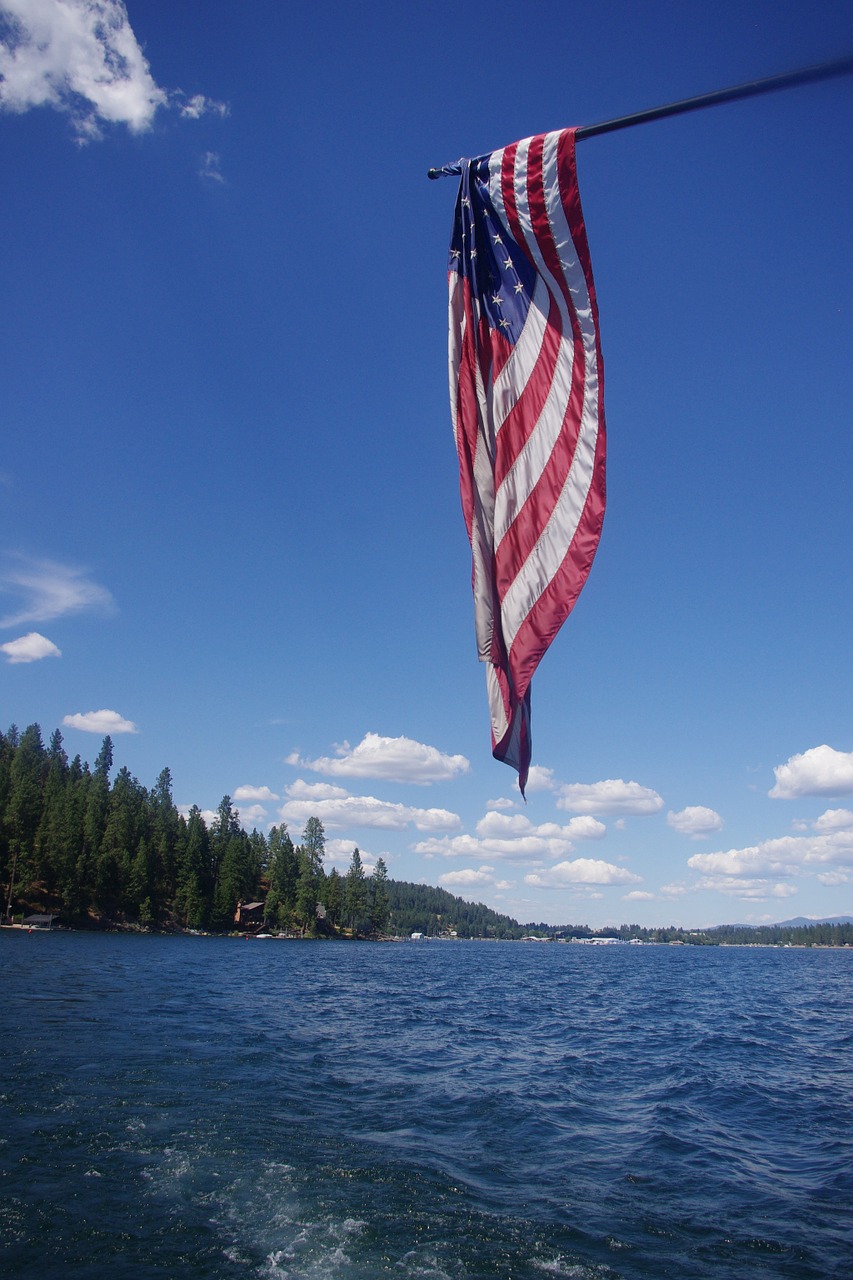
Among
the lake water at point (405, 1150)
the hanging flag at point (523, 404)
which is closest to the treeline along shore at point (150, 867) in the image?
the lake water at point (405, 1150)

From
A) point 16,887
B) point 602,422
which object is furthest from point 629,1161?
point 16,887

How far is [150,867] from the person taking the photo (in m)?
115

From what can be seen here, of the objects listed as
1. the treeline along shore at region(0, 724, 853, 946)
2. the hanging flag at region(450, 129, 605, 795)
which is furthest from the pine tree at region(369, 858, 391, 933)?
the hanging flag at region(450, 129, 605, 795)

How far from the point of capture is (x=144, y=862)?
363ft

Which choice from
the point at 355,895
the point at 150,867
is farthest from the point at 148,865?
the point at 355,895

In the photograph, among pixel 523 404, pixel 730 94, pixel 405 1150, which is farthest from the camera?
pixel 405 1150

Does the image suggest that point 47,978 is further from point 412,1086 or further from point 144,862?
point 144,862

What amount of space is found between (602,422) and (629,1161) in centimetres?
1262

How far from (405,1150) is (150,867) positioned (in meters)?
114

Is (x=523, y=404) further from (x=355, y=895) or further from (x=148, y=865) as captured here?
(x=355, y=895)

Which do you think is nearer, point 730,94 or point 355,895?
point 730,94

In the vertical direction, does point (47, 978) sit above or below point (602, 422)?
below

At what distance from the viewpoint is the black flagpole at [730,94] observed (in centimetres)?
462

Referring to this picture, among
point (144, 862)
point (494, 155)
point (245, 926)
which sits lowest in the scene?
point (245, 926)
